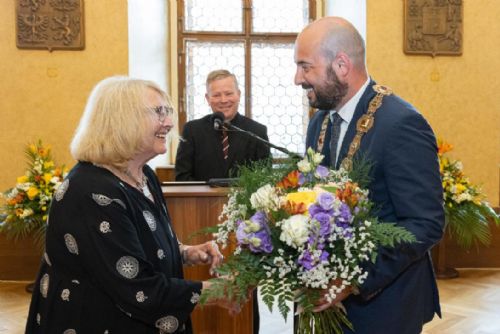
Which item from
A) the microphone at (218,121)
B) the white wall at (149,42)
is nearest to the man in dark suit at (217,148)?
the microphone at (218,121)

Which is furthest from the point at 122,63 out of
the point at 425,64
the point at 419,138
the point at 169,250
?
the point at 419,138

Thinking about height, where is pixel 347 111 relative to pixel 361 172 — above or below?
above

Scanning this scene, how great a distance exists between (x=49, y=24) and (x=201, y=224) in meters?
3.78

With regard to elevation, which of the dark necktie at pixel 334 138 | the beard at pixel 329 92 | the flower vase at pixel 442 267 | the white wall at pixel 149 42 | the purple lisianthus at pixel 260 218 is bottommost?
the flower vase at pixel 442 267

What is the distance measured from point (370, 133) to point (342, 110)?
193mm

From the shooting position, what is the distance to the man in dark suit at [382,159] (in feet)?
5.74

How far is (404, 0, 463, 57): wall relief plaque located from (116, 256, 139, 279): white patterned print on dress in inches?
199

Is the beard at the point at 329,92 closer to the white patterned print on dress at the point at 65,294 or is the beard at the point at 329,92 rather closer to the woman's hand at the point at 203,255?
the woman's hand at the point at 203,255

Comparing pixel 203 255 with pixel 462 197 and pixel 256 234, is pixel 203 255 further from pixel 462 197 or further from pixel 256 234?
pixel 462 197

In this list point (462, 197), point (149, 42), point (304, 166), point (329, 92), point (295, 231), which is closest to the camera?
point (295, 231)

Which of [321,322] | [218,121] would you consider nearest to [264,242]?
[321,322]

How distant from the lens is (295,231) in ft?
5.03

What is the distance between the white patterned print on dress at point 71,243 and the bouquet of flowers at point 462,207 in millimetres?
4450

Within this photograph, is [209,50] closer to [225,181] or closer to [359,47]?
[225,181]
